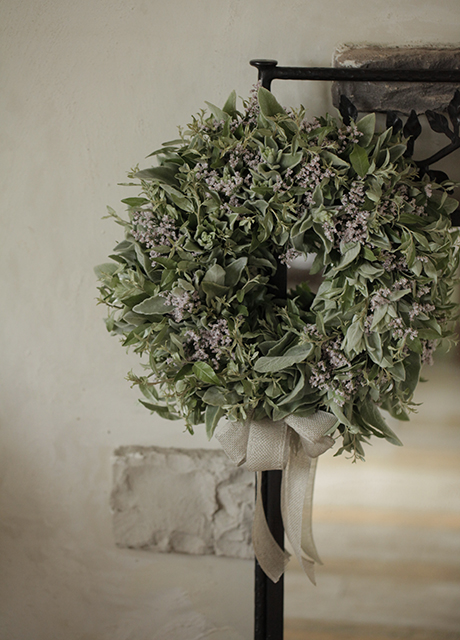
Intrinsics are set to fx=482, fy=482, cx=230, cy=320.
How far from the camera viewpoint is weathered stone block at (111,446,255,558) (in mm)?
976

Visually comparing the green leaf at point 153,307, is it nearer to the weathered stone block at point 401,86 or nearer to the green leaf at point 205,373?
the green leaf at point 205,373

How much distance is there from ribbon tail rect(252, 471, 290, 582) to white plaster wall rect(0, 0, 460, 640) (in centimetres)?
17

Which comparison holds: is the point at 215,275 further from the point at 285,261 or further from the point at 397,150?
the point at 397,150

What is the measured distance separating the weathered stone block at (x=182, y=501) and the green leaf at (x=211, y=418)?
0.91ft

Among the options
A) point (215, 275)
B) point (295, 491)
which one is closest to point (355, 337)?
point (215, 275)

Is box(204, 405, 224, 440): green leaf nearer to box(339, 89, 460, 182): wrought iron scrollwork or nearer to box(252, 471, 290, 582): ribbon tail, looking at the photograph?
box(252, 471, 290, 582): ribbon tail

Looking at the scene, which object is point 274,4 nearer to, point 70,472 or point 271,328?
point 271,328

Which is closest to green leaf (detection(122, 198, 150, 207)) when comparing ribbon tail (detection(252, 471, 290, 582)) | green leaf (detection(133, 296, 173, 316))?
green leaf (detection(133, 296, 173, 316))

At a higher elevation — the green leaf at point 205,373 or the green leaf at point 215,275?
the green leaf at point 215,275

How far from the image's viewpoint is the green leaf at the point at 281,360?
2.16 ft

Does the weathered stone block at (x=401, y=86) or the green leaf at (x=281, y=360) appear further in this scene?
the weathered stone block at (x=401, y=86)

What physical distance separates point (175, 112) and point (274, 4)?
0.25m

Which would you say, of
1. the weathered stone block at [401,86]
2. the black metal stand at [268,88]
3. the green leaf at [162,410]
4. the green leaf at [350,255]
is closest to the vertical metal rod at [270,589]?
the black metal stand at [268,88]

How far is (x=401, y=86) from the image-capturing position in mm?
779
